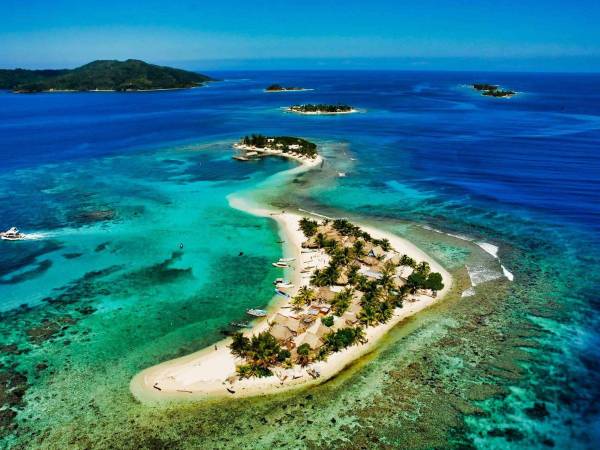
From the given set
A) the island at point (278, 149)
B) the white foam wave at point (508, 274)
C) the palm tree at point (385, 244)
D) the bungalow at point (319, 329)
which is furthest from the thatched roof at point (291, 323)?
the island at point (278, 149)

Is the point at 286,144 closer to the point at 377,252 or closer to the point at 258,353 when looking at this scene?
the point at 377,252

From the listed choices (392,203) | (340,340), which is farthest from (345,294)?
(392,203)

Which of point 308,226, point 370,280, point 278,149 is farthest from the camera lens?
point 278,149

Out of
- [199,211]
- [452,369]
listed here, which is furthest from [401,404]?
[199,211]

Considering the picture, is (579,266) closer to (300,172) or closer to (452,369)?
(452,369)

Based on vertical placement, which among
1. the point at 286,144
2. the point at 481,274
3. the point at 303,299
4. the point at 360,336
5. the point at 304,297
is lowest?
the point at 360,336

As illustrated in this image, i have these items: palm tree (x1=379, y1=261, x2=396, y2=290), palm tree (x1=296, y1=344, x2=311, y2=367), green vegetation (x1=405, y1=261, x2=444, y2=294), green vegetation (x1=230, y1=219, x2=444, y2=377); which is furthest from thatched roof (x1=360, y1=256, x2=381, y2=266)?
palm tree (x1=296, y1=344, x2=311, y2=367)
